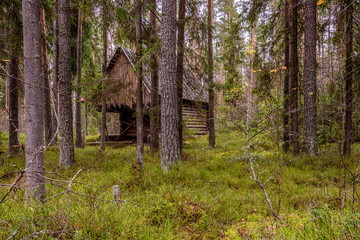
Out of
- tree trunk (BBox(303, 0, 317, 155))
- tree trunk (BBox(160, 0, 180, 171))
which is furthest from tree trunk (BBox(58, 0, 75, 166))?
tree trunk (BBox(303, 0, 317, 155))

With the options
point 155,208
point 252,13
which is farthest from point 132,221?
point 252,13

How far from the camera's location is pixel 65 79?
599 cm

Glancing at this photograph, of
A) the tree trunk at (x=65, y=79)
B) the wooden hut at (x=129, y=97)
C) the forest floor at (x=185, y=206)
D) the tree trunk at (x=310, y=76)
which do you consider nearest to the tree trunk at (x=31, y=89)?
the forest floor at (x=185, y=206)

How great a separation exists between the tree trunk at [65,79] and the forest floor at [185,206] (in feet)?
1.81

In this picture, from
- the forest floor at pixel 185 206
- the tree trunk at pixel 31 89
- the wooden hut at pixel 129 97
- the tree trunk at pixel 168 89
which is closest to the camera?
the forest floor at pixel 185 206

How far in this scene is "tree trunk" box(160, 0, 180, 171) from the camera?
589 cm

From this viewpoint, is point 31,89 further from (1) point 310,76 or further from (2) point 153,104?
(1) point 310,76

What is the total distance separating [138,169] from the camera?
18.2 feet

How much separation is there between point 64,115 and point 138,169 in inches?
115

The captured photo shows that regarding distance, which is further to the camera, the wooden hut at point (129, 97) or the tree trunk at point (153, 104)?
the wooden hut at point (129, 97)

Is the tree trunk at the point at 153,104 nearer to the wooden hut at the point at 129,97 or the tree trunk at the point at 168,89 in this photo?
the wooden hut at the point at 129,97

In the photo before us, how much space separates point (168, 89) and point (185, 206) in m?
3.46

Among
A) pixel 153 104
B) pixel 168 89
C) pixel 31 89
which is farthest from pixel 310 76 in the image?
pixel 31 89

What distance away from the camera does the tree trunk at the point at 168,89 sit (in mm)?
5895
